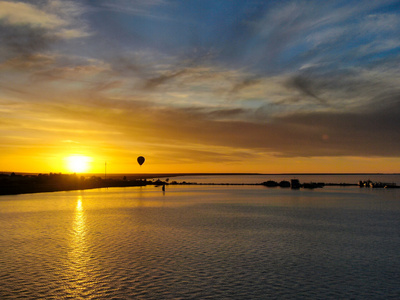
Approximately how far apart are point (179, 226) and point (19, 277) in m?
20.9

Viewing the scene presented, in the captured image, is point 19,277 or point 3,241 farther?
point 3,241

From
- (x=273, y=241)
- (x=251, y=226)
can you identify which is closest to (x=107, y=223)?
(x=251, y=226)

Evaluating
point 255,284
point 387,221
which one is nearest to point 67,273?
point 255,284

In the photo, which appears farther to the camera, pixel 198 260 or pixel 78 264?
pixel 198 260

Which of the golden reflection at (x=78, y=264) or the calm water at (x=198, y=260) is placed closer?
the calm water at (x=198, y=260)

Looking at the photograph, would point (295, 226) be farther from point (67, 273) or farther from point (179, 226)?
point (67, 273)

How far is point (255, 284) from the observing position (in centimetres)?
1839

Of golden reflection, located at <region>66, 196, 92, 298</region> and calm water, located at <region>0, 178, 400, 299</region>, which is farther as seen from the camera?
golden reflection, located at <region>66, 196, 92, 298</region>

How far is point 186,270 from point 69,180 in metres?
144

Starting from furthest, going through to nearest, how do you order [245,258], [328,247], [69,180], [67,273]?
[69,180] → [328,247] → [245,258] → [67,273]

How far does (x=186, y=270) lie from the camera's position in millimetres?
20922

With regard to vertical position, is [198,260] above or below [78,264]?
below

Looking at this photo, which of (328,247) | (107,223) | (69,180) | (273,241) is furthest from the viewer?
(69,180)

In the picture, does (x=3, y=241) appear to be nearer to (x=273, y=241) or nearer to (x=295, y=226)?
(x=273, y=241)
